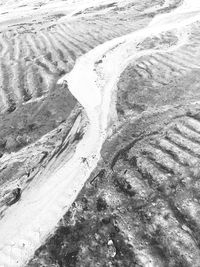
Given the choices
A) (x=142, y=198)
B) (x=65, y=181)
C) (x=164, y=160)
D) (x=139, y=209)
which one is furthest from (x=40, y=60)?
(x=139, y=209)

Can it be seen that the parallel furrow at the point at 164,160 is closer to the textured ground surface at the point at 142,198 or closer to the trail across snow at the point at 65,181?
the textured ground surface at the point at 142,198

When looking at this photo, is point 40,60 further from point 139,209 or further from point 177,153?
point 139,209

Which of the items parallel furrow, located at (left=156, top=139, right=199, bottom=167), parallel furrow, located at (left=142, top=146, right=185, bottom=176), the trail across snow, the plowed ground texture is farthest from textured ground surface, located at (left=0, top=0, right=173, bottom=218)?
parallel furrow, located at (left=156, top=139, right=199, bottom=167)

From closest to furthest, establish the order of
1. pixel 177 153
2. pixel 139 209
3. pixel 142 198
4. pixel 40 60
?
pixel 139 209
pixel 142 198
pixel 177 153
pixel 40 60

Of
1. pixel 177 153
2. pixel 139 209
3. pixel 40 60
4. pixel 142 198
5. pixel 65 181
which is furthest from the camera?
pixel 40 60

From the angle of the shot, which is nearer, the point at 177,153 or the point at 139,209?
the point at 139,209

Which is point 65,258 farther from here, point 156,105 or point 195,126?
point 156,105

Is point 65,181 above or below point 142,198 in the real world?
above

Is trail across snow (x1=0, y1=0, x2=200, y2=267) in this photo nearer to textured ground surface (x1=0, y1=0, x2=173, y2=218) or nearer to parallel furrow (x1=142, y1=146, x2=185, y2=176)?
textured ground surface (x1=0, y1=0, x2=173, y2=218)

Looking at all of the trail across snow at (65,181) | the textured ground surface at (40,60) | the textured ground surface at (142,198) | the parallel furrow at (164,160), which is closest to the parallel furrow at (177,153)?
the textured ground surface at (142,198)
